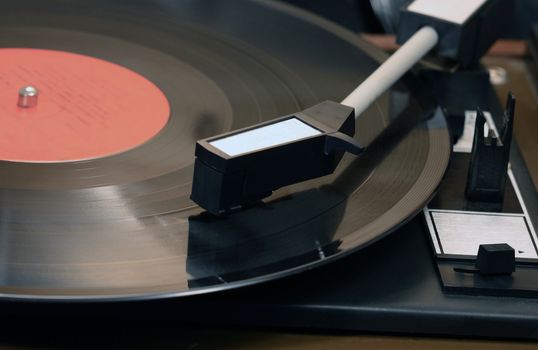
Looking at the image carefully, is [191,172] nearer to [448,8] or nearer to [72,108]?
[72,108]

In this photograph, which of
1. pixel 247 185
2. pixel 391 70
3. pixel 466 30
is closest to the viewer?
pixel 247 185

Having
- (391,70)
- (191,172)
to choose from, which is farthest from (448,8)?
(191,172)

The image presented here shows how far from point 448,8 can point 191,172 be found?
0.39 meters

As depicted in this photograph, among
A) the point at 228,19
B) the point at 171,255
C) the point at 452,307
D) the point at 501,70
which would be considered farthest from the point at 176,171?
the point at 501,70

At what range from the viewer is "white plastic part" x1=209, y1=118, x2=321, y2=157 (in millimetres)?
701

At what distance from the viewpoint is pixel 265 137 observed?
0.72 metres

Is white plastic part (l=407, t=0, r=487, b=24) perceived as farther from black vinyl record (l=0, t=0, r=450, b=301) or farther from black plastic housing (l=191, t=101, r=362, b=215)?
black plastic housing (l=191, t=101, r=362, b=215)

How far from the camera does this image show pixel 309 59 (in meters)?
1.05

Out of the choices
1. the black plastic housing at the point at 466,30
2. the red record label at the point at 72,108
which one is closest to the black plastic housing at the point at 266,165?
the red record label at the point at 72,108

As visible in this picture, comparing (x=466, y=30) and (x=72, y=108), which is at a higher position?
(x=466, y=30)

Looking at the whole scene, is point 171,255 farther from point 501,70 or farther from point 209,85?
point 501,70

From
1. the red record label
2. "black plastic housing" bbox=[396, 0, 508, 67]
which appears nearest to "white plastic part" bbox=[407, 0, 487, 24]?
"black plastic housing" bbox=[396, 0, 508, 67]

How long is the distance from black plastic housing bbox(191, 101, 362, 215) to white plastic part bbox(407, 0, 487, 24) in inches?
12.1

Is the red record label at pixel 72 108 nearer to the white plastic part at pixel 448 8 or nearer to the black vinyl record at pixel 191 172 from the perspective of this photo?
the black vinyl record at pixel 191 172
